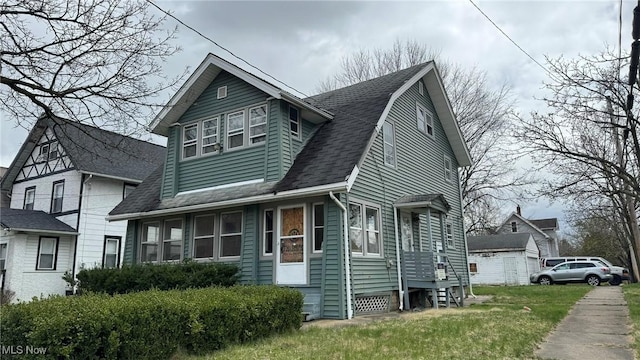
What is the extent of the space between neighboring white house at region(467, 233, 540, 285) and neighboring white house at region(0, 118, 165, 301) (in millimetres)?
24148

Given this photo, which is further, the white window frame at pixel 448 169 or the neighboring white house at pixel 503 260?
the neighboring white house at pixel 503 260

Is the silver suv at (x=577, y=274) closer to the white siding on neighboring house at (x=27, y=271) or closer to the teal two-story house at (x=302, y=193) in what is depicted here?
the teal two-story house at (x=302, y=193)

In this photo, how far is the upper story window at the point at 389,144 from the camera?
519 inches

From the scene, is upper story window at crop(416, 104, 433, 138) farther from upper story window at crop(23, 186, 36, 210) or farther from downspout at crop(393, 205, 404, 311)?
upper story window at crop(23, 186, 36, 210)

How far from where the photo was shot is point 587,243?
171 feet

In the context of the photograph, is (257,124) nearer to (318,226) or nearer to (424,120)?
(318,226)

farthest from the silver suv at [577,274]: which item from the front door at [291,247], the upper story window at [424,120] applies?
the front door at [291,247]

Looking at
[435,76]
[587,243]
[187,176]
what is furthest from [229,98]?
[587,243]

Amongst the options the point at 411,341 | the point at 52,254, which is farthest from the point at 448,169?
the point at 52,254

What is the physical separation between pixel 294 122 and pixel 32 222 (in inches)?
552

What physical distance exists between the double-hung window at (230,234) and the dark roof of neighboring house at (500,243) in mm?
25644

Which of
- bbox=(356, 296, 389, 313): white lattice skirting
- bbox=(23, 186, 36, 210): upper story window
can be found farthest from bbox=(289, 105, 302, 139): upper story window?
bbox=(23, 186, 36, 210): upper story window

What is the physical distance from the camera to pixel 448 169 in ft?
59.1

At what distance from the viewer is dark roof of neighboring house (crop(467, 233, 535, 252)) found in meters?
32.5
